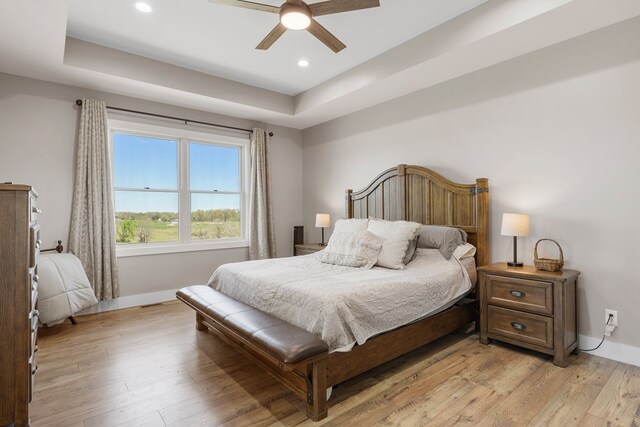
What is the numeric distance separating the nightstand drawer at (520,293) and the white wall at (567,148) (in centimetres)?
46

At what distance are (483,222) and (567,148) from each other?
35.1 inches

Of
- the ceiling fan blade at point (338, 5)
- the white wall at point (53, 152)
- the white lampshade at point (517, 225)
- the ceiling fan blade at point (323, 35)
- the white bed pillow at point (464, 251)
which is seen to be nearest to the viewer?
the ceiling fan blade at point (338, 5)

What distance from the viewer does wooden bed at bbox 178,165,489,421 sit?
1.88m

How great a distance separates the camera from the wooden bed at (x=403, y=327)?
6.16 feet

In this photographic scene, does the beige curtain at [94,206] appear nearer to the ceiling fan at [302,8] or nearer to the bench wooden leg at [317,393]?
the ceiling fan at [302,8]

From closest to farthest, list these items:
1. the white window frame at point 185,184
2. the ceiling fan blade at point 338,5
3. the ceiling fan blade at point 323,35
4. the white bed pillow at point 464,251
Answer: the ceiling fan blade at point 338,5
the ceiling fan blade at point 323,35
the white bed pillow at point 464,251
the white window frame at point 185,184

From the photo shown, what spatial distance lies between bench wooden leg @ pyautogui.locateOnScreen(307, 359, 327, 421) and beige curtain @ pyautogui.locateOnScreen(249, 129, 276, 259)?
3156 millimetres

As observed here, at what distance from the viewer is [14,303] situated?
164 cm

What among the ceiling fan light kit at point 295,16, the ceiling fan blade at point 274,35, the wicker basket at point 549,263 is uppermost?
the ceiling fan blade at point 274,35

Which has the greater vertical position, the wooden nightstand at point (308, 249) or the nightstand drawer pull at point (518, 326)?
the wooden nightstand at point (308, 249)

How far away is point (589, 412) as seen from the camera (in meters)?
1.88

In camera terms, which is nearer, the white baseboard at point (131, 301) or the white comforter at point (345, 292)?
the white comforter at point (345, 292)

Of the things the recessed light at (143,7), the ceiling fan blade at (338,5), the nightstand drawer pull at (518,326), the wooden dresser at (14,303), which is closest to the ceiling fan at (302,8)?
the ceiling fan blade at (338,5)

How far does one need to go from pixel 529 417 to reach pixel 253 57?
148 inches
